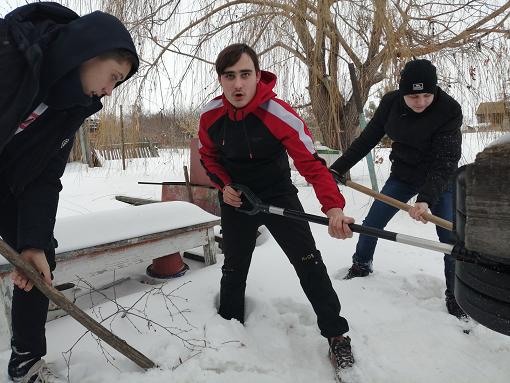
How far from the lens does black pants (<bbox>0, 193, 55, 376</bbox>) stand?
1.65 meters

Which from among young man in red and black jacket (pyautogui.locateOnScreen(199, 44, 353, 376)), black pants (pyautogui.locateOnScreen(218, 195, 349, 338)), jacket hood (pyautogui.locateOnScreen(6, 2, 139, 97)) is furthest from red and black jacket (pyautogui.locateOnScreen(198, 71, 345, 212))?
jacket hood (pyautogui.locateOnScreen(6, 2, 139, 97))

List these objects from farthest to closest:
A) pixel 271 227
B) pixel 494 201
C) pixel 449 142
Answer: pixel 449 142 → pixel 271 227 → pixel 494 201

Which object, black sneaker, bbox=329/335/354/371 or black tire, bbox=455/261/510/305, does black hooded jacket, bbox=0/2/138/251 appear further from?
black sneaker, bbox=329/335/354/371

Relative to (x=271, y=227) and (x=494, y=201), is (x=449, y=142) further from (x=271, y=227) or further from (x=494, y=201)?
(x=494, y=201)

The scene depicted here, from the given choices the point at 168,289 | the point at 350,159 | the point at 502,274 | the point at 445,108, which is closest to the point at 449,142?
the point at 445,108

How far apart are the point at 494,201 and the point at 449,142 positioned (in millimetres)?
1719

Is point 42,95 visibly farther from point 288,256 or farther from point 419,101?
point 419,101

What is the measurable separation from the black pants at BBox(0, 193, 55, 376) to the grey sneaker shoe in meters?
0.04

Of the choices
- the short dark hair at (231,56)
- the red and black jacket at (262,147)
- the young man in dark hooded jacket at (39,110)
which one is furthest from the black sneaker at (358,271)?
the young man in dark hooded jacket at (39,110)

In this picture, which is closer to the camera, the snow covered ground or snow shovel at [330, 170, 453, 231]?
the snow covered ground

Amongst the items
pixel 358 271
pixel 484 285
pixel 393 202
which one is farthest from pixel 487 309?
pixel 358 271

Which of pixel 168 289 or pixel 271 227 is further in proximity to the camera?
pixel 168 289

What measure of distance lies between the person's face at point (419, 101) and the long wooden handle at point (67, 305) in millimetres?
2119

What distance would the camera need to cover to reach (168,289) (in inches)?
105
